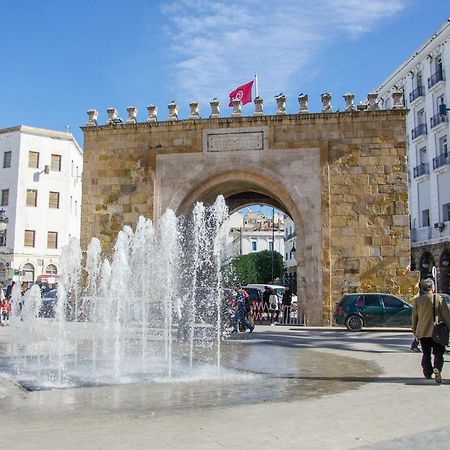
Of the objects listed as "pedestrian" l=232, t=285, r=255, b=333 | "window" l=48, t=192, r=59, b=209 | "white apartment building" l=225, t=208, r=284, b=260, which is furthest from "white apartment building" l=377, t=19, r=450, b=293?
"white apartment building" l=225, t=208, r=284, b=260

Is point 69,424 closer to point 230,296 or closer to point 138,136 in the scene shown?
point 230,296

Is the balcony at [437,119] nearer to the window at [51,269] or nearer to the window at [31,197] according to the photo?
the window at [51,269]

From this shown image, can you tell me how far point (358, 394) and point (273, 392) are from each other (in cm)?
92

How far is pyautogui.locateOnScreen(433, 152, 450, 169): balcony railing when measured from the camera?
3065cm

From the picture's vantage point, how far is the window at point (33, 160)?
1430 inches

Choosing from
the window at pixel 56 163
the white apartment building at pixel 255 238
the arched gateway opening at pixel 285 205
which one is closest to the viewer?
the arched gateway opening at pixel 285 205

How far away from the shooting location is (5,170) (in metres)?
36.1

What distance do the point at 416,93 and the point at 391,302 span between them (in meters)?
22.0

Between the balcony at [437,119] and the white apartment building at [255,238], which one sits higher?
the balcony at [437,119]

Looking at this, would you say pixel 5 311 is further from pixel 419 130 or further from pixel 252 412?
pixel 419 130

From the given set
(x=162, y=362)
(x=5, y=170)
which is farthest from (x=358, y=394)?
(x=5, y=170)

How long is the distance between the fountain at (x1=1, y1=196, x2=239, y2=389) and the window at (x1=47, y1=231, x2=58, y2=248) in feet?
57.4

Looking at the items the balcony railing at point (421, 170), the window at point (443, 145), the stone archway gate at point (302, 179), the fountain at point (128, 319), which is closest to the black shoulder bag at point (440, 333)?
the fountain at point (128, 319)

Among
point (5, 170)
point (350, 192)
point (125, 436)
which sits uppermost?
point (5, 170)
